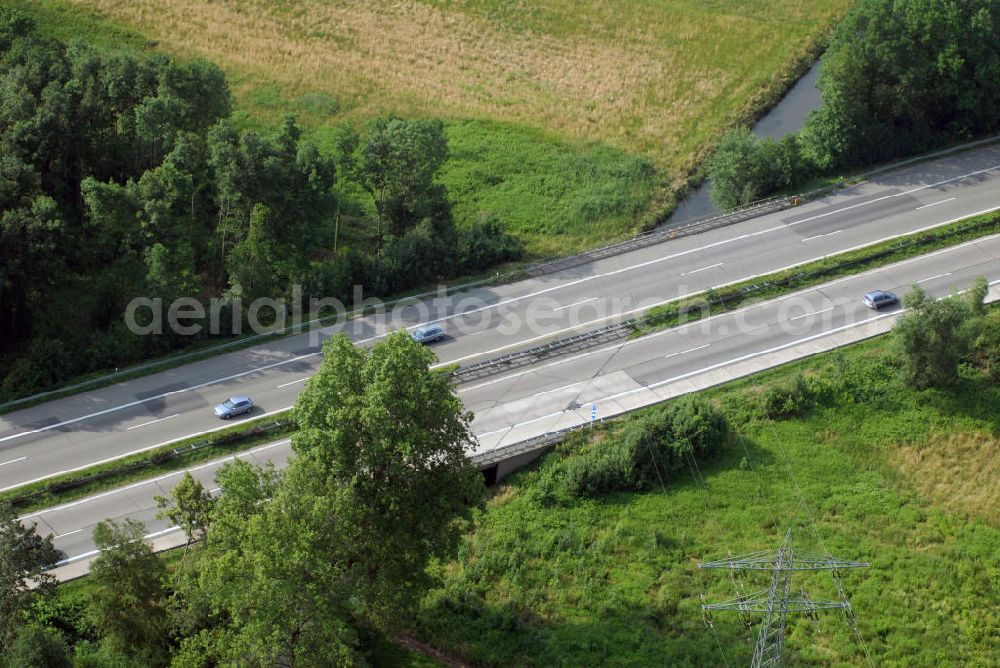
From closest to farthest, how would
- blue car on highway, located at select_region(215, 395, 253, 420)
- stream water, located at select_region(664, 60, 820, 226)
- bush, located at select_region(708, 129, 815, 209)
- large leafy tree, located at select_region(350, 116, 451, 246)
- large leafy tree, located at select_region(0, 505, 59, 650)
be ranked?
large leafy tree, located at select_region(0, 505, 59, 650), blue car on highway, located at select_region(215, 395, 253, 420), large leafy tree, located at select_region(350, 116, 451, 246), bush, located at select_region(708, 129, 815, 209), stream water, located at select_region(664, 60, 820, 226)

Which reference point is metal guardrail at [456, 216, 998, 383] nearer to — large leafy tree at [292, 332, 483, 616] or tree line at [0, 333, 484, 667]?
tree line at [0, 333, 484, 667]

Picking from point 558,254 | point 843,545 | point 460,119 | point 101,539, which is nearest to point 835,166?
point 558,254

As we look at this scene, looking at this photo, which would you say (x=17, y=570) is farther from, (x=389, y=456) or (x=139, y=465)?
(x=389, y=456)

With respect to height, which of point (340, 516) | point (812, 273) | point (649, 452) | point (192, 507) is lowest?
point (649, 452)

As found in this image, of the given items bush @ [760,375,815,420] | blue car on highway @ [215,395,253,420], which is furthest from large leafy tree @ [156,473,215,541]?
bush @ [760,375,815,420]

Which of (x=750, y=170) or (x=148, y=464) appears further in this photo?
(x=750, y=170)

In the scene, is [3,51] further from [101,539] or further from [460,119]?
[101,539]

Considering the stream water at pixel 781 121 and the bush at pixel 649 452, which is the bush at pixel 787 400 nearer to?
the bush at pixel 649 452

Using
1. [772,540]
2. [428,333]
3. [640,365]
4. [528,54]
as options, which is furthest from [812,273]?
[528,54]
